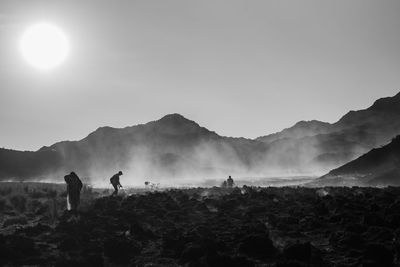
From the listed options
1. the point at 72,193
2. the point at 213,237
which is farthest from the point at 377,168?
the point at 213,237

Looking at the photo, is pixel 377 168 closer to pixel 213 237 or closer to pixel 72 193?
pixel 72 193

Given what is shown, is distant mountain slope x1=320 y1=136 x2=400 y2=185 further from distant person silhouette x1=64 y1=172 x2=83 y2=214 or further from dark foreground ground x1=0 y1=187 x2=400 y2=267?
distant person silhouette x1=64 y1=172 x2=83 y2=214

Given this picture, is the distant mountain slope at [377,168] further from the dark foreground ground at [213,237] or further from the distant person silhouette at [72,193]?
the distant person silhouette at [72,193]

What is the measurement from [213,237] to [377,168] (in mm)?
73763

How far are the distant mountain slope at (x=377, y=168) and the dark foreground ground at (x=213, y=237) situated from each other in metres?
47.5

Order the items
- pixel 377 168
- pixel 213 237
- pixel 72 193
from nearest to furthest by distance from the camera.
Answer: pixel 213 237
pixel 72 193
pixel 377 168

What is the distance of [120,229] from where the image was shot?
79.2 ft

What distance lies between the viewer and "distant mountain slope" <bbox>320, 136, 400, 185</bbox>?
74.9 meters

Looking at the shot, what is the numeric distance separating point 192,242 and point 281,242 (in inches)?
150

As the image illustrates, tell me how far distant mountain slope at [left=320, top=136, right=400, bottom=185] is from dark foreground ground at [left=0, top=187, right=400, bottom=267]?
47507 millimetres

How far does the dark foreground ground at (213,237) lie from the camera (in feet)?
56.5

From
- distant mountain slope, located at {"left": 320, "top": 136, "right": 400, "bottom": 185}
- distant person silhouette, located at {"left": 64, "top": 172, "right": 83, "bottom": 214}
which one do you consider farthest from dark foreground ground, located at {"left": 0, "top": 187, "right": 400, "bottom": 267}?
distant mountain slope, located at {"left": 320, "top": 136, "right": 400, "bottom": 185}

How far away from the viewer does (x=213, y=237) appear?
20891mm

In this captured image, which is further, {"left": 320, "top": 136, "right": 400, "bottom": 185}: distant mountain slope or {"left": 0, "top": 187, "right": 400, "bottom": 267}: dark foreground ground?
{"left": 320, "top": 136, "right": 400, "bottom": 185}: distant mountain slope
